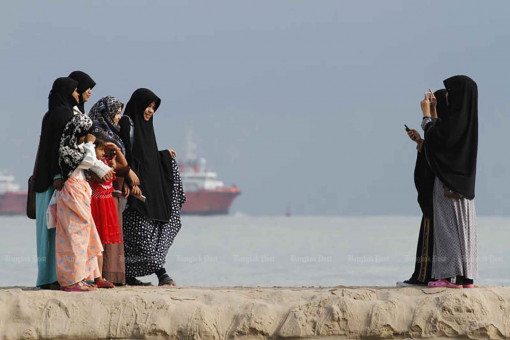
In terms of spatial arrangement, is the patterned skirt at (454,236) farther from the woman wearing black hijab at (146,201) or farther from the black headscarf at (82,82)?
the black headscarf at (82,82)

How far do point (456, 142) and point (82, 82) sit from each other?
2822mm

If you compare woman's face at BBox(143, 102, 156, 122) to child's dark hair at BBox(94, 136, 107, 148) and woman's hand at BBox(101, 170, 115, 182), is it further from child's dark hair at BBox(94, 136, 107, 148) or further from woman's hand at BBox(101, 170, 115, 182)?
woman's hand at BBox(101, 170, 115, 182)

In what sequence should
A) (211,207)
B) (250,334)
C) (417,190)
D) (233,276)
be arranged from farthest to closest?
(211,207) < (233,276) < (417,190) < (250,334)

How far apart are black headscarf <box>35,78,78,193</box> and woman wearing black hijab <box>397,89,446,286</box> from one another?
2517mm

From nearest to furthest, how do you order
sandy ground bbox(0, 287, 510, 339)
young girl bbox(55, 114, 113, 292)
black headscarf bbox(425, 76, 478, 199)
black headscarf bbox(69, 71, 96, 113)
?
sandy ground bbox(0, 287, 510, 339) → young girl bbox(55, 114, 113, 292) → black headscarf bbox(425, 76, 478, 199) → black headscarf bbox(69, 71, 96, 113)

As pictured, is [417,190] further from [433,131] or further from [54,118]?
[54,118]

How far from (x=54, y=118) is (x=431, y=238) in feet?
9.50

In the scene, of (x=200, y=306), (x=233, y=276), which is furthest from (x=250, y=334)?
(x=233, y=276)

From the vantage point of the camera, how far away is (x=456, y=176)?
7492 millimetres

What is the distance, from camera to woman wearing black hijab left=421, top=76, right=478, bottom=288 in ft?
24.5

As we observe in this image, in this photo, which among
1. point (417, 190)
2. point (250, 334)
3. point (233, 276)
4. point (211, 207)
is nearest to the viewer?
point (250, 334)

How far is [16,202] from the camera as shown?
8356 cm

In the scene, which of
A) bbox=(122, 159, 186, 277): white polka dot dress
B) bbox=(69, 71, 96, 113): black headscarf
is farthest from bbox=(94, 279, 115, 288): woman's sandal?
bbox=(69, 71, 96, 113): black headscarf

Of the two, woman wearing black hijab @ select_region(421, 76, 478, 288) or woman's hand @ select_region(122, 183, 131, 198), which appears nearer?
woman wearing black hijab @ select_region(421, 76, 478, 288)
